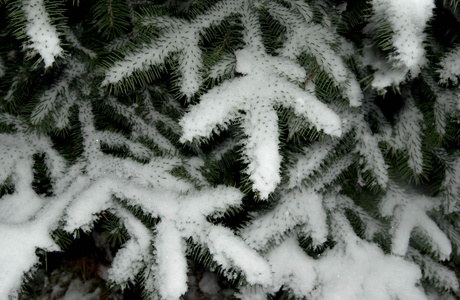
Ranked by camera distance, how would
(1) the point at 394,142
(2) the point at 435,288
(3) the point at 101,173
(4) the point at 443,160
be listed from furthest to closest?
(2) the point at 435,288 < (4) the point at 443,160 < (1) the point at 394,142 < (3) the point at 101,173

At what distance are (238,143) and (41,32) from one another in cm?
66

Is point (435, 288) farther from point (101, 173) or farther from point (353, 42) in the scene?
point (101, 173)

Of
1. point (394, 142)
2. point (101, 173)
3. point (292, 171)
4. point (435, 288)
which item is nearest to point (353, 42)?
point (394, 142)

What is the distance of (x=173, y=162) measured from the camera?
1.41 meters

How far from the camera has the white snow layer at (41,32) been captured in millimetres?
904

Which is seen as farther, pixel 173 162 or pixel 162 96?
pixel 162 96

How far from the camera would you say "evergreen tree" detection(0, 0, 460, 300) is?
1.09 meters

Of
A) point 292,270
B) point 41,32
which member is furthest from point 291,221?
point 41,32

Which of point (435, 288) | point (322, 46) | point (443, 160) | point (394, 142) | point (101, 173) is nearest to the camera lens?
point (322, 46)

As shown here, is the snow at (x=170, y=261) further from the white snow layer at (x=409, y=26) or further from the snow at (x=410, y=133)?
the snow at (x=410, y=133)

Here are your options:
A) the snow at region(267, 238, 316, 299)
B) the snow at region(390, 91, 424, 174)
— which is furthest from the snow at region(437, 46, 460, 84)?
the snow at region(267, 238, 316, 299)

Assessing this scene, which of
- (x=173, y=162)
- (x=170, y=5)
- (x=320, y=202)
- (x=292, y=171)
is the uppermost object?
(x=170, y=5)

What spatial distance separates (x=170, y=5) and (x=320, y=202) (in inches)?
45.0

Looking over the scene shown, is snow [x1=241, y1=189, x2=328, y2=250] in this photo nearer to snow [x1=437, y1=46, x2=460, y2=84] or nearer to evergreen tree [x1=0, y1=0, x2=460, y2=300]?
evergreen tree [x1=0, y1=0, x2=460, y2=300]
